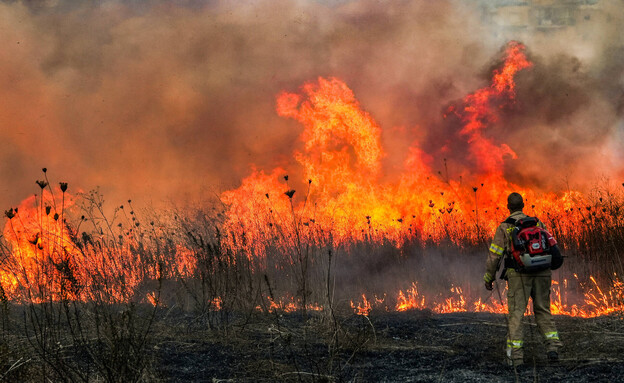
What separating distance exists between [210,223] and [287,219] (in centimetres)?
187

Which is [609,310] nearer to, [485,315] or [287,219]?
[485,315]

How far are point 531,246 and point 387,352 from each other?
213 cm

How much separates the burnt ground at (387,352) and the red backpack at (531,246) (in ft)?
2.37

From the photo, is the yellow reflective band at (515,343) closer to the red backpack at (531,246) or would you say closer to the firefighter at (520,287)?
the firefighter at (520,287)

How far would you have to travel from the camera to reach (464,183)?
15336 mm

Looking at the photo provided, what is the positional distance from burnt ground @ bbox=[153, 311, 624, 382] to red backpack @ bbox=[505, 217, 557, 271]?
2.37 ft

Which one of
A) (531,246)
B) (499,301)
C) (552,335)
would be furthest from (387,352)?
(499,301)

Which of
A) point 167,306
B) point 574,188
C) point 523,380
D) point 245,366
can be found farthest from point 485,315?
point 574,188

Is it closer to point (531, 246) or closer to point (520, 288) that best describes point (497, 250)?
point (531, 246)

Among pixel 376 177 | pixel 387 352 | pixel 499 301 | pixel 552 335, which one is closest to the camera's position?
pixel 552 335

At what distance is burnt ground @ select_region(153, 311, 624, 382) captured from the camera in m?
5.47

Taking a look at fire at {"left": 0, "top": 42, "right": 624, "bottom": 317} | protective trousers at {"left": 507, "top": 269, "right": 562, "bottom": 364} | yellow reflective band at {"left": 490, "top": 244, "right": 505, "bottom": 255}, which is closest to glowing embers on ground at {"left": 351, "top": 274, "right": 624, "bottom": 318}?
fire at {"left": 0, "top": 42, "right": 624, "bottom": 317}

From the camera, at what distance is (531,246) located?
6156 millimetres

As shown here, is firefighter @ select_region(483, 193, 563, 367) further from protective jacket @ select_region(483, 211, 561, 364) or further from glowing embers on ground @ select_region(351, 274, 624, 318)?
glowing embers on ground @ select_region(351, 274, 624, 318)
